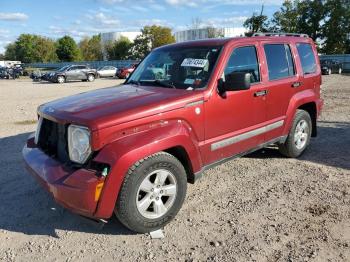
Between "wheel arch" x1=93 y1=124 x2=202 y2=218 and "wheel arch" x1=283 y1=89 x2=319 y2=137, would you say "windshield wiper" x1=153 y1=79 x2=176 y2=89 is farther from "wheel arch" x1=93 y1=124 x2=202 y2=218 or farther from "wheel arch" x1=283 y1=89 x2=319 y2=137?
"wheel arch" x1=283 y1=89 x2=319 y2=137

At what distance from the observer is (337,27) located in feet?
167

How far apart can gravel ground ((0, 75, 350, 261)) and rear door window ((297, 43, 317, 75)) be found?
152cm

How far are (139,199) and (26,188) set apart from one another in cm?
224

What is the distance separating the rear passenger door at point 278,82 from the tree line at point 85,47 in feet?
232

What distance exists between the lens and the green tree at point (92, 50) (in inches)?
4054

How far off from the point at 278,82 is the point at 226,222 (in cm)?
231

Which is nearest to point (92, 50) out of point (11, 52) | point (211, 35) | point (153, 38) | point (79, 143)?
point (153, 38)

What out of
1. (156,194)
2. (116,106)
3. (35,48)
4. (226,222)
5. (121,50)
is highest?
(35,48)

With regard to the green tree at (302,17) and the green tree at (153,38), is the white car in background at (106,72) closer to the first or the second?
the green tree at (302,17)

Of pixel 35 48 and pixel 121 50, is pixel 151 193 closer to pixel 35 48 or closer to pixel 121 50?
pixel 121 50

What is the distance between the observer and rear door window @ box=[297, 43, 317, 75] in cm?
613

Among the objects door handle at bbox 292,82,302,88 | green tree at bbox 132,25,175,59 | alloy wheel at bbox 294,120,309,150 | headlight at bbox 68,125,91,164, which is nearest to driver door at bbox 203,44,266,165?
door handle at bbox 292,82,302,88

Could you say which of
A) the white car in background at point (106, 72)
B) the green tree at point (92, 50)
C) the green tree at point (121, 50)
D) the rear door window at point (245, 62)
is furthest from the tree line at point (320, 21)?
the green tree at point (92, 50)

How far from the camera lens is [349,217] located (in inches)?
166
